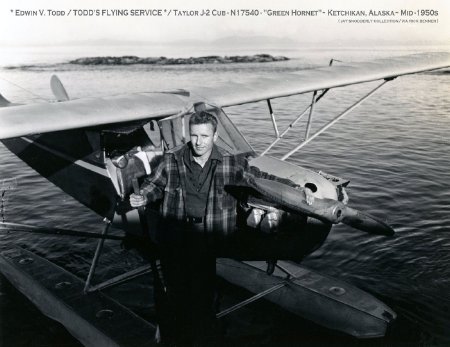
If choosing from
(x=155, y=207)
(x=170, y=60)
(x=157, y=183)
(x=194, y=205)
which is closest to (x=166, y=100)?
(x=155, y=207)

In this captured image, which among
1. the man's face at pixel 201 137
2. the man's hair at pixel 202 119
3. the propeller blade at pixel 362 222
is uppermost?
the man's hair at pixel 202 119

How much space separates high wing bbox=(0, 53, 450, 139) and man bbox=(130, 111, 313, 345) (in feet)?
4.13

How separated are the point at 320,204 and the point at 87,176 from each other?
3183 millimetres

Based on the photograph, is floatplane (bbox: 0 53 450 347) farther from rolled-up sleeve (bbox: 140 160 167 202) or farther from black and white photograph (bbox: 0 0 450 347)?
rolled-up sleeve (bbox: 140 160 167 202)

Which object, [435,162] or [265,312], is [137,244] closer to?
[265,312]

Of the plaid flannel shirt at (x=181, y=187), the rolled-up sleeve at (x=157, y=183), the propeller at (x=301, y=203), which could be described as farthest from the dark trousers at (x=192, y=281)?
→ the propeller at (x=301, y=203)

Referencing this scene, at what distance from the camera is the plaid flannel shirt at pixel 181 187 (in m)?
2.74

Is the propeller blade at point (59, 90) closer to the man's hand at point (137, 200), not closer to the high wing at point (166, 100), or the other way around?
the high wing at point (166, 100)

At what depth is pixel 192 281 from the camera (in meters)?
2.87

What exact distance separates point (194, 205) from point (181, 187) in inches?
6.0

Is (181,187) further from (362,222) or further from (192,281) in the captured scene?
(362,222)

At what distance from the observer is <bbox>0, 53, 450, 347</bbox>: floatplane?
333 cm

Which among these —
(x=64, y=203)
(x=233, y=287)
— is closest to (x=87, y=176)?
(x=233, y=287)

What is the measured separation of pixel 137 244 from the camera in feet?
21.8
